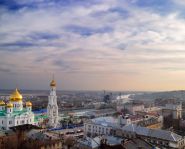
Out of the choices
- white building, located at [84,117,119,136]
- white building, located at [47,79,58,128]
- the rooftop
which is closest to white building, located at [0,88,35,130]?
white building, located at [47,79,58,128]

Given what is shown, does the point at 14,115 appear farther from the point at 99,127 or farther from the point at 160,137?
the point at 160,137

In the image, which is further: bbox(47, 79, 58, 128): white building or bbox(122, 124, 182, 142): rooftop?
bbox(47, 79, 58, 128): white building

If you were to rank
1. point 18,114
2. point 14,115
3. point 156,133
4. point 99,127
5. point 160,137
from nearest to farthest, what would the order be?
point 160,137
point 156,133
point 99,127
point 14,115
point 18,114

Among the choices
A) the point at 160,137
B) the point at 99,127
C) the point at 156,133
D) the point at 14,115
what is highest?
the point at 14,115

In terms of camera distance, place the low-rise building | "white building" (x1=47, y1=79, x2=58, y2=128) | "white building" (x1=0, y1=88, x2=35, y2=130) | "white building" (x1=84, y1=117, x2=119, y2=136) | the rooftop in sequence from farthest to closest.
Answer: "white building" (x1=47, y1=79, x2=58, y2=128) → "white building" (x1=0, y1=88, x2=35, y2=130) → "white building" (x1=84, y1=117, x2=119, y2=136) → the rooftop → the low-rise building

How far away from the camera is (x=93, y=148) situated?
878 inches

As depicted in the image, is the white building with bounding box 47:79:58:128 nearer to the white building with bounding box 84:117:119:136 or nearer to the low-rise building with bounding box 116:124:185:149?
the white building with bounding box 84:117:119:136

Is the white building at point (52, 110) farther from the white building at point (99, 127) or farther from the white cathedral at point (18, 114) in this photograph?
the white building at point (99, 127)

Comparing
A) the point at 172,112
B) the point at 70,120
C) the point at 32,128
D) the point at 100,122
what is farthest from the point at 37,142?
the point at 172,112

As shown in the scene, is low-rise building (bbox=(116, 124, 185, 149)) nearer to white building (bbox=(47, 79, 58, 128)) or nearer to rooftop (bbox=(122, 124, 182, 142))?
rooftop (bbox=(122, 124, 182, 142))

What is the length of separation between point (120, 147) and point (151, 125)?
18.6 metres

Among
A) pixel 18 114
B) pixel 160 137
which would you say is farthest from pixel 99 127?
pixel 18 114

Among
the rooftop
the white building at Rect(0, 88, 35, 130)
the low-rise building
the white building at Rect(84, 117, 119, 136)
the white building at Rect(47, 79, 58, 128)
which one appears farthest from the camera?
the white building at Rect(47, 79, 58, 128)

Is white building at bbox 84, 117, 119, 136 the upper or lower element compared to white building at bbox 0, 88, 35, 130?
lower
